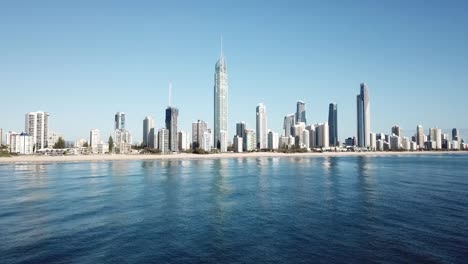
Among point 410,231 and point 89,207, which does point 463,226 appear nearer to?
point 410,231

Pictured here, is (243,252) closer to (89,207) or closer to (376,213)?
(376,213)

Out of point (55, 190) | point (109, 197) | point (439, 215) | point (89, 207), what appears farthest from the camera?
point (55, 190)

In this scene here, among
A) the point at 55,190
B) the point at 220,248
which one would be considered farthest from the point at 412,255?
the point at 55,190

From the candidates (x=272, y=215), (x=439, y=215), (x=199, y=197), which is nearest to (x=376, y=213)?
(x=439, y=215)

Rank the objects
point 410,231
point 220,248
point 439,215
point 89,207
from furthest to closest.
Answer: point 89,207
point 439,215
point 410,231
point 220,248

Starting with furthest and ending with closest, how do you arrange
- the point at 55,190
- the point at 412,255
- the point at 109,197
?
the point at 55,190 → the point at 109,197 → the point at 412,255

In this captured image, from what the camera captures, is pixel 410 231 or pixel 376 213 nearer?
pixel 410 231

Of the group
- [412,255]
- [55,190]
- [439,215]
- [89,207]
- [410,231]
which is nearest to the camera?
[412,255]

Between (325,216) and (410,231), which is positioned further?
(325,216)
